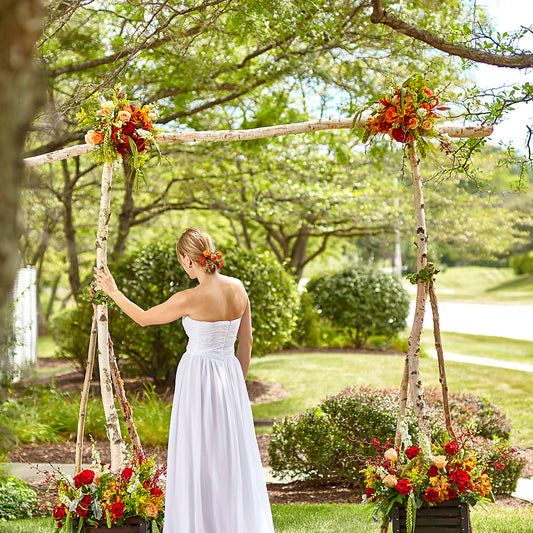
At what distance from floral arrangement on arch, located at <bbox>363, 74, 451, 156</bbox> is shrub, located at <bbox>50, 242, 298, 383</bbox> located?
6157 millimetres

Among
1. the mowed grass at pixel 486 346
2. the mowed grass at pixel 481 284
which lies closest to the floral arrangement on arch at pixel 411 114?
the mowed grass at pixel 486 346

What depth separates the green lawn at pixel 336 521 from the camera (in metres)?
4.75

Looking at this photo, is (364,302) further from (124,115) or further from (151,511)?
(151,511)

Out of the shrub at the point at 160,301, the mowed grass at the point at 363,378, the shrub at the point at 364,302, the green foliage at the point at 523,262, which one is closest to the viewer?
the shrub at the point at 160,301

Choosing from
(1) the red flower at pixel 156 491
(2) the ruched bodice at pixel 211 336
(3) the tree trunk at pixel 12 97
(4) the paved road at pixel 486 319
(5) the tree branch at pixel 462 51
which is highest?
(5) the tree branch at pixel 462 51

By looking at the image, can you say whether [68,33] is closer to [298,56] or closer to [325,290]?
[298,56]

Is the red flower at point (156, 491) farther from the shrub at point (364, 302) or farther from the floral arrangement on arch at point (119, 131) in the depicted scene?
the shrub at point (364, 302)

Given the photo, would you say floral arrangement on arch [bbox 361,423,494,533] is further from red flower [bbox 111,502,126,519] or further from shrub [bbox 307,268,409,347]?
shrub [bbox 307,268,409,347]

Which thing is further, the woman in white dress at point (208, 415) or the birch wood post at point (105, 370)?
the birch wood post at point (105, 370)

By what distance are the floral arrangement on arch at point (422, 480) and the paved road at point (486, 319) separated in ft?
61.6

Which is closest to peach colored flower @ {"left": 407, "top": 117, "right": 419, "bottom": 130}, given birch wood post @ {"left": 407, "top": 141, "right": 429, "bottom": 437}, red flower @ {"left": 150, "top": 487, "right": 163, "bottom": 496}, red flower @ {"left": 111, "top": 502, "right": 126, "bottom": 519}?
birch wood post @ {"left": 407, "top": 141, "right": 429, "bottom": 437}

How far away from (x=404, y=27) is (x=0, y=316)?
A: 4.35 meters

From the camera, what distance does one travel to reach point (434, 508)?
3.55 meters

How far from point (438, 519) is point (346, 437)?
8.06 feet
